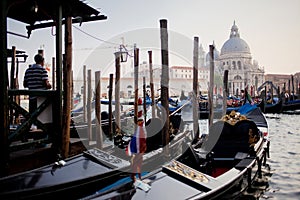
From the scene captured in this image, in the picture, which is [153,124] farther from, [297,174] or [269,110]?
[269,110]

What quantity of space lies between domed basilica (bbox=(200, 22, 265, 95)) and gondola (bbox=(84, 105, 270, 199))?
5213 cm

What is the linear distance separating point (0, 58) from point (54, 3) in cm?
103

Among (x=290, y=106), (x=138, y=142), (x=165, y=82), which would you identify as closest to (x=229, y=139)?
(x=165, y=82)

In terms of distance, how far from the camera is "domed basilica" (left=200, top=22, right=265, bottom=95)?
189 ft

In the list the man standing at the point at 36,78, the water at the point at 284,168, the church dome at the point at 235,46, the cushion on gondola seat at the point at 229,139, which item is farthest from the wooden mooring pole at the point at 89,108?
the church dome at the point at 235,46

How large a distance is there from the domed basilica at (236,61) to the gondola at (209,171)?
171 feet

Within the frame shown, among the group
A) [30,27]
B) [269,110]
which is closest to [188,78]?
[269,110]

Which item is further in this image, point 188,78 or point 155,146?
point 188,78

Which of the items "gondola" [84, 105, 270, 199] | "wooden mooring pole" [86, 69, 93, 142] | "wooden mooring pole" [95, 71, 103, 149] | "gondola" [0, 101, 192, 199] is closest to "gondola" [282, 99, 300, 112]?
"gondola" [84, 105, 270, 199]

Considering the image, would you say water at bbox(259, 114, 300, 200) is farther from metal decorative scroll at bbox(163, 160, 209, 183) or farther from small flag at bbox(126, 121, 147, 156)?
small flag at bbox(126, 121, 147, 156)

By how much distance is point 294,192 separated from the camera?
199 inches

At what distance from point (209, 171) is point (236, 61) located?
185 ft

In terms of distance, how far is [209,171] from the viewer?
414 cm

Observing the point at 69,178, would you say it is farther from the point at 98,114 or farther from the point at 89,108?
the point at 89,108
